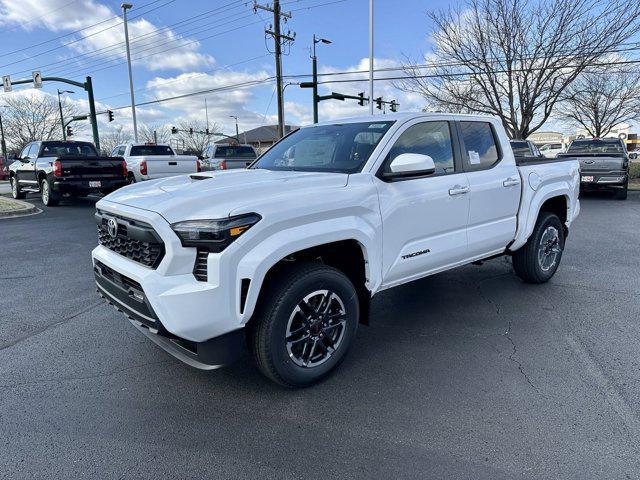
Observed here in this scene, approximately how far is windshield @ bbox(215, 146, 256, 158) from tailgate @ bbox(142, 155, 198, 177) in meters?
A: 2.79

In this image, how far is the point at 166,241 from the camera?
260 cm

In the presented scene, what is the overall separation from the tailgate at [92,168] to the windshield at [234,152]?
16.6 ft

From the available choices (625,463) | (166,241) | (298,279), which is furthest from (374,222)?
(625,463)

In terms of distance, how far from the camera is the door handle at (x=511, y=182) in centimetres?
443

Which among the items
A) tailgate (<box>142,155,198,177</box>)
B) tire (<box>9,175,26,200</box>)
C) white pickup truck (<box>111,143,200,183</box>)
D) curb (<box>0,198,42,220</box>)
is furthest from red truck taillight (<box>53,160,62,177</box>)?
tire (<box>9,175,26,200</box>)

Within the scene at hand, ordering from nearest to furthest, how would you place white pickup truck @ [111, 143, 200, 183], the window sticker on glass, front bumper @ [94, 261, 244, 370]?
1. front bumper @ [94, 261, 244, 370]
2. the window sticker on glass
3. white pickup truck @ [111, 143, 200, 183]

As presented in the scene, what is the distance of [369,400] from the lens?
9.84 ft

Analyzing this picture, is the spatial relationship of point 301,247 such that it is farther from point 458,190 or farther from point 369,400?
point 458,190

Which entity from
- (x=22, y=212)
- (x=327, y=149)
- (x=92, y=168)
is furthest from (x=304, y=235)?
(x=22, y=212)

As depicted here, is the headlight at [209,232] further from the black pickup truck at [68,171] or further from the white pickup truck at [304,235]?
the black pickup truck at [68,171]

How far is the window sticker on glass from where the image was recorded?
13.9ft

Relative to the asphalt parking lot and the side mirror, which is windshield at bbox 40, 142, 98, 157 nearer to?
the asphalt parking lot

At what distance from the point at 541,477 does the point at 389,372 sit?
125 cm

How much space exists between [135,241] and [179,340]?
714 millimetres
